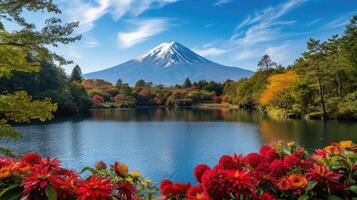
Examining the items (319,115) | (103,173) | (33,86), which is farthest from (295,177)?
(33,86)

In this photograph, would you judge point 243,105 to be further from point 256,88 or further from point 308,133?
point 308,133

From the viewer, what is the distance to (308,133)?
19766 millimetres

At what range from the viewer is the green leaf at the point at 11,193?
147cm

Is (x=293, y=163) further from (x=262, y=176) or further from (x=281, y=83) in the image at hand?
(x=281, y=83)

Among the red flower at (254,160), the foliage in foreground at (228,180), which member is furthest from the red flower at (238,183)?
the red flower at (254,160)

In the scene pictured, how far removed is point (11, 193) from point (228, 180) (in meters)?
1.00

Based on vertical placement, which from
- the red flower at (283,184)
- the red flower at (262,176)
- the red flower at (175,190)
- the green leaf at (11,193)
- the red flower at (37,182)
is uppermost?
the red flower at (37,182)

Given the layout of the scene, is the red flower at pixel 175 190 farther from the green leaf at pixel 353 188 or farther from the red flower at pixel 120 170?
the green leaf at pixel 353 188

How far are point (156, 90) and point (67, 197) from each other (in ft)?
238

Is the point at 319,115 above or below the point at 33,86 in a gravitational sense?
below

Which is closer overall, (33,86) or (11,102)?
(11,102)

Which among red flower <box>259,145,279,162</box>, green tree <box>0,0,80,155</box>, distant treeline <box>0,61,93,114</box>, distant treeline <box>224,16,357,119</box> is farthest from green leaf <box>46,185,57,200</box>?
distant treeline <box>0,61,93,114</box>

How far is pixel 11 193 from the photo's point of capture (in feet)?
4.91

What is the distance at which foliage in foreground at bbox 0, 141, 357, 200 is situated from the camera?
1433 millimetres
